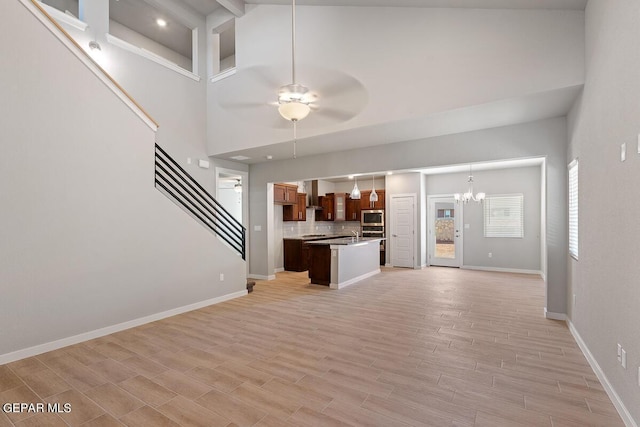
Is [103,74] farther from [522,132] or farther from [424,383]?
[522,132]

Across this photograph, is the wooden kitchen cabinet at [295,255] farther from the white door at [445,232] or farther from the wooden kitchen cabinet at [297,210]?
the white door at [445,232]

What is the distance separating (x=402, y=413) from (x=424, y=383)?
498 mm

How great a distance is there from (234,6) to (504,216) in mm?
8248

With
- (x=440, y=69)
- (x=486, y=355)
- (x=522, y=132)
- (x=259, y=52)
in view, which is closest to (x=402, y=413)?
(x=486, y=355)

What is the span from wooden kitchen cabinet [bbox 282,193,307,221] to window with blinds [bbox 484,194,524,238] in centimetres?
527

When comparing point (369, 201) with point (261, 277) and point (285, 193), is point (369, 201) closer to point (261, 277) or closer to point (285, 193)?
point (285, 193)

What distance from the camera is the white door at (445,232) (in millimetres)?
9180

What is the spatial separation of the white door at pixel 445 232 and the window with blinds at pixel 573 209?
17.3 feet

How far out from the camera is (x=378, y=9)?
4359 mm

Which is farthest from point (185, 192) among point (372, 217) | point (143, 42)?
point (372, 217)

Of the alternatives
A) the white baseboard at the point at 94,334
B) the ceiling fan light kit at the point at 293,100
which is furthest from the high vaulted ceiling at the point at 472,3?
the white baseboard at the point at 94,334

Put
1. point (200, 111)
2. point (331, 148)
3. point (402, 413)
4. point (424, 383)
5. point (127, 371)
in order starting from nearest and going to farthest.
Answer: point (402, 413), point (424, 383), point (127, 371), point (331, 148), point (200, 111)

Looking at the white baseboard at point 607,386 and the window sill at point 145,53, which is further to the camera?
the window sill at point 145,53

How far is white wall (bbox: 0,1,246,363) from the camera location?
3072mm
